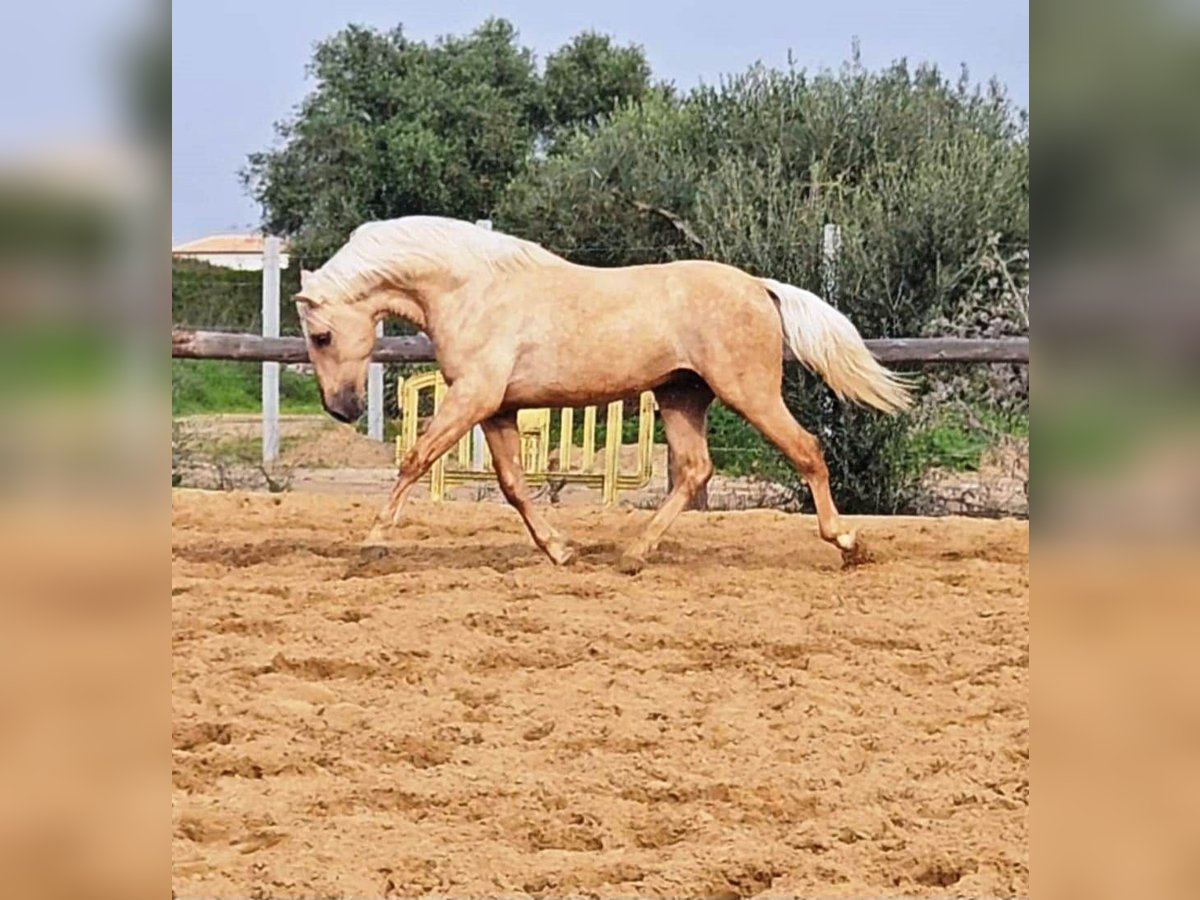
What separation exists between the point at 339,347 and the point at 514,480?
72 cm

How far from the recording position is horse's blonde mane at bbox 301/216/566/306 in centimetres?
463

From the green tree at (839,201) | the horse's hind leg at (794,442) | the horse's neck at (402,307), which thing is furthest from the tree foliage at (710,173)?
the horse's neck at (402,307)

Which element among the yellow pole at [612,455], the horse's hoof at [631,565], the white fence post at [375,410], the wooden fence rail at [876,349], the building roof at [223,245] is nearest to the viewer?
the horse's hoof at [631,565]

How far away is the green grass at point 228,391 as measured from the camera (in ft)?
26.4

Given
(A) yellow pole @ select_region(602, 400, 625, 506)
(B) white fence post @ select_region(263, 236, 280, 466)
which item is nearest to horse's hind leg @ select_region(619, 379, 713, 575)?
(A) yellow pole @ select_region(602, 400, 625, 506)

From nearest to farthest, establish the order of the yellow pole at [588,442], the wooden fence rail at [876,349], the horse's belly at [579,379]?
the horse's belly at [579,379]
the wooden fence rail at [876,349]
the yellow pole at [588,442]

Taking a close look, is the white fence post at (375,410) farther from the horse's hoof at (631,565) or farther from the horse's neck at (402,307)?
the horse's hoof at (631,565)

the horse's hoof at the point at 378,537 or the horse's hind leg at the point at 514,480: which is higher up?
the horse's hind leg at the point at 514,480

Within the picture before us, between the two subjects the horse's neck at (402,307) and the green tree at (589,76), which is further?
the green tree at (589,76)

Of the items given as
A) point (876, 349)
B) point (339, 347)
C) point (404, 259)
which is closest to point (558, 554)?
point (339, 347)

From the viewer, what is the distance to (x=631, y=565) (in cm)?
473

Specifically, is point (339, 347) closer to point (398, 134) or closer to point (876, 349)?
point (876, 349)
